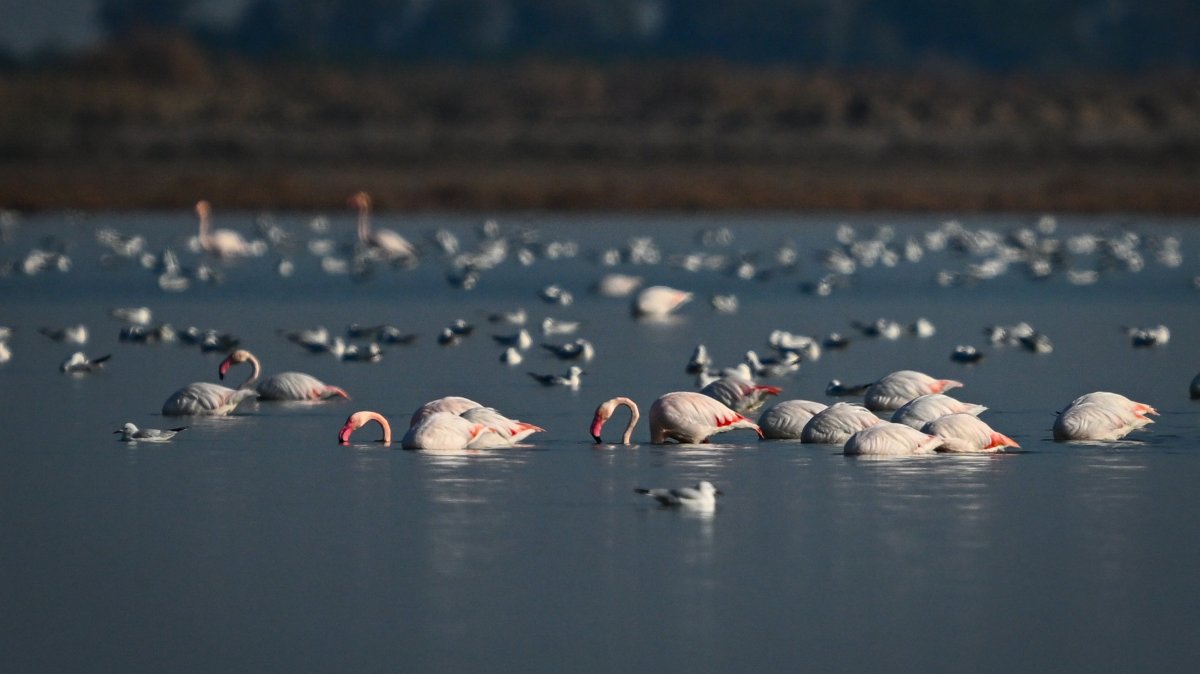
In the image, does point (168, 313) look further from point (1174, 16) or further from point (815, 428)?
point (1174, 16)

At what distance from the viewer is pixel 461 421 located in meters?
13.6

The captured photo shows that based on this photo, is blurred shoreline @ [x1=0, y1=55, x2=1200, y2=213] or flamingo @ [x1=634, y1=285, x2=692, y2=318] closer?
flamingo @ [x1=634, y1=285, x2=692, y2=318]

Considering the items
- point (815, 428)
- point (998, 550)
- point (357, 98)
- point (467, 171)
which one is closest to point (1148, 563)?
point (998, 550)

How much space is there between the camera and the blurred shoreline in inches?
1980

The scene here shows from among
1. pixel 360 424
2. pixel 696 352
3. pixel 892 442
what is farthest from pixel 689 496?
pixel 696 352

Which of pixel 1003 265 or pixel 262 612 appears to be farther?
pixel 1003 265

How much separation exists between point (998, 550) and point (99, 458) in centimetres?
579

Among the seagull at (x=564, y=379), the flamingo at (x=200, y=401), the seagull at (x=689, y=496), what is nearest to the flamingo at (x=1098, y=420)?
the seagull at (x=689, y=496)

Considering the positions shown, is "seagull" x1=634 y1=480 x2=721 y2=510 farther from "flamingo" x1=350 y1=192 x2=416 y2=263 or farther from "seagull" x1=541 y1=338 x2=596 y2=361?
"flamingo" x1=350 y1=192 x2=416 y2=263

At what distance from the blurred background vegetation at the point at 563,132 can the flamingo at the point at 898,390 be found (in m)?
32.5

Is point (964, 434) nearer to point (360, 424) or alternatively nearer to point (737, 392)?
point (737, 392)

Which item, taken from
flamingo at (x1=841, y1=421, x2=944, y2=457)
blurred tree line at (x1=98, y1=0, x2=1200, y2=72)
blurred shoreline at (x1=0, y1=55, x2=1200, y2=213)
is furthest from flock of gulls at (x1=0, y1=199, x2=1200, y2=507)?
blurred tree line at (x1=98, y1=0, x2=1200, y2=72)

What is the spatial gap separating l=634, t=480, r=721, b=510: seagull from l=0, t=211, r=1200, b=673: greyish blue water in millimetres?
119

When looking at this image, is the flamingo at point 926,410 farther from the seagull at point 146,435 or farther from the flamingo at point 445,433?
the seagull at point 146,435
